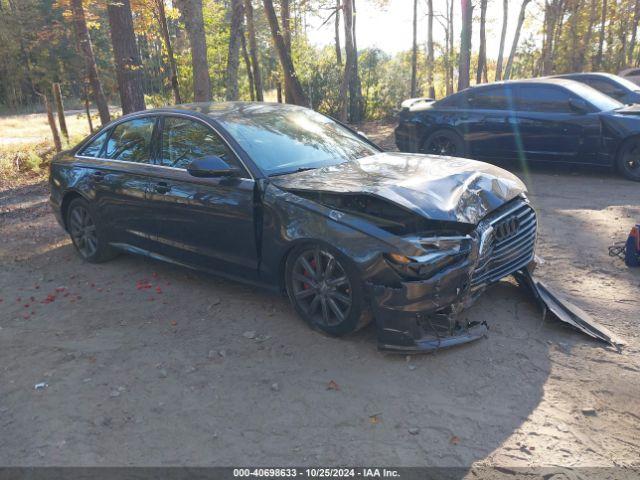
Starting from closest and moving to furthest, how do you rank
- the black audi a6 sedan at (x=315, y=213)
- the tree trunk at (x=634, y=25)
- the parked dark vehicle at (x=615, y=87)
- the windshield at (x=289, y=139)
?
1. the black audi a6 sedan at (x=315, y=213)
2. the windshield at (x=289, y=139)
3. the parked dark vehicle at (x=615, y=87)
4. the tree trunk at (x=634, y=25)

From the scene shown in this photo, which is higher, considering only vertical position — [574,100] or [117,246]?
[574,100]

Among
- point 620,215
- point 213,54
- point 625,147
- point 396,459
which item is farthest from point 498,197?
point 213,54

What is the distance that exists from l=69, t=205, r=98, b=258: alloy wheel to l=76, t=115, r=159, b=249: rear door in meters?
0.39

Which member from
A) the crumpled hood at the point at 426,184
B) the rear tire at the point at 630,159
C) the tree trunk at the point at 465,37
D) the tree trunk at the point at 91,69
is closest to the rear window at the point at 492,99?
the rear tire at the point at 630,159

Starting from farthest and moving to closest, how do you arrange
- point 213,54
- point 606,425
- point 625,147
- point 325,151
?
point 213,54 < point 625,147 < point 325,151 < point 606,425

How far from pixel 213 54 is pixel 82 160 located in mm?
16489

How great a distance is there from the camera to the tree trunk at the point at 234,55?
661 inches

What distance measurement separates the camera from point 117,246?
5.83 metres

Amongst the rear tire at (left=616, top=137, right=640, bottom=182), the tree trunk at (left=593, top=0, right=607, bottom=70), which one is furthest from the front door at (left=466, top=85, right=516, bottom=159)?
the tree trunk at (left=593, top=0, right=607, bottom=70)

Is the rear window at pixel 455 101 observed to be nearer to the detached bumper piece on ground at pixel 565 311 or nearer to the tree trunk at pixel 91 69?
the detached bumper piece on ground at pixel 565 311

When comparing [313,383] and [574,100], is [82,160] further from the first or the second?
[574,100]

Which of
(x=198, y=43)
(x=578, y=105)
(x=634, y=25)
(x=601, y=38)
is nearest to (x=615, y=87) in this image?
(x=578, y=105)

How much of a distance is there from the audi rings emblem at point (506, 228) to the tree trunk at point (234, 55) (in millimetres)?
13636

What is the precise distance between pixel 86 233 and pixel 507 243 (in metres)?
4.56
